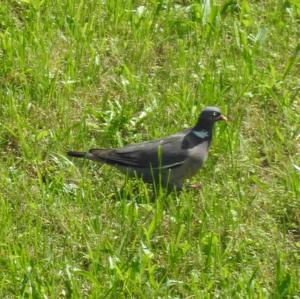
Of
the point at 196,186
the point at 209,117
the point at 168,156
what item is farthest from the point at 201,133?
the point at 196,186

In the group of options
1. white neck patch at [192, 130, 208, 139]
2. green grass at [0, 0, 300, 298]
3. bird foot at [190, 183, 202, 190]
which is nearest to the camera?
green grass at [0, 0, 300, 298]

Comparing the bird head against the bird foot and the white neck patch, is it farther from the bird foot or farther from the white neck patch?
the bird foot

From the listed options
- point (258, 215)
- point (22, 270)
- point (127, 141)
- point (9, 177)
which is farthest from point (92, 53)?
point (22, 270)

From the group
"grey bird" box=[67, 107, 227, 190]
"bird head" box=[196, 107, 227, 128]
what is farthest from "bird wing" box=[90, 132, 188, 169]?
"bird head" box=[196, 107, 227, 128]

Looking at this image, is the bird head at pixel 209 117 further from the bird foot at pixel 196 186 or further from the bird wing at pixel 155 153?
the bird foot at pixel 196 186

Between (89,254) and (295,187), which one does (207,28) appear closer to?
(295,187)

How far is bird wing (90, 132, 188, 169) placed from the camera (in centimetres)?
802

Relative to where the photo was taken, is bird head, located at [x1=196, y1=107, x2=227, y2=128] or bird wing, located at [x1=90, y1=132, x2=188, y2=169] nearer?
bird wing, located at [x1=90, y1=132, x2=188, y2=169]

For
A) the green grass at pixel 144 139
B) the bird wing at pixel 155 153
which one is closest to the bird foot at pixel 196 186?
the green grass at pixel 144 139

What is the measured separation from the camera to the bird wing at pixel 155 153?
8016 millimetres

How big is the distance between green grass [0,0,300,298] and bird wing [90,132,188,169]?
17cm

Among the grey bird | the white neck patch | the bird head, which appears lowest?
the grey bird

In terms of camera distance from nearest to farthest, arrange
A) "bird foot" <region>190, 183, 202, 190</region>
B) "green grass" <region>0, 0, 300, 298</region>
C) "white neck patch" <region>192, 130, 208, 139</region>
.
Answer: "green grass" <region>0, 0, 300, 298</region> → "bird foot" <region>190, 183, 202, 190</region> → "white neck patch" <region>192, 130, 208, 139</region>

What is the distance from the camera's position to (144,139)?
8484mm
